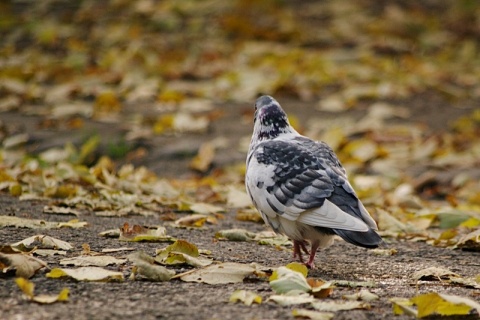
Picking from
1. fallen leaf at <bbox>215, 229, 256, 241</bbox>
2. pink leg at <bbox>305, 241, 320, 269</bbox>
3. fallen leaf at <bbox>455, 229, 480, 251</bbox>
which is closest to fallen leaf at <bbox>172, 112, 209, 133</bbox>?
fallen leaf at <bbox>215, 229, 256, 241</bbox>

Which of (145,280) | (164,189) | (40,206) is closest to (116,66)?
(164,189)

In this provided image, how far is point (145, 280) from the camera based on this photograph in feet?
11.3

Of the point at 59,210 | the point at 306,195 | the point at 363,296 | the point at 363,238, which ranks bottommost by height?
the point at 59,210

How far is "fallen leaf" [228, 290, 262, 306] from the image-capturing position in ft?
10.3

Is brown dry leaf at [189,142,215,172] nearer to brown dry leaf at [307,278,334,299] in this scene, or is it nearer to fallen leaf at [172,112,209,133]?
fallen leaf at [172,112,209,133]

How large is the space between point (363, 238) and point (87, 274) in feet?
3.93

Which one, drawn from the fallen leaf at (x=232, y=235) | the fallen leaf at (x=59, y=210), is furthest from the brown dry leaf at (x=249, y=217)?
the fallen leaf at (x=59, y=210)

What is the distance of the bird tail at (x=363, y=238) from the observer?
142 inches

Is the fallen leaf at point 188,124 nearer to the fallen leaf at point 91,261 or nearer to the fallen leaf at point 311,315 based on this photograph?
the fallen leaf at point 91,261

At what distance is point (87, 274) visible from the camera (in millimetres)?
3371

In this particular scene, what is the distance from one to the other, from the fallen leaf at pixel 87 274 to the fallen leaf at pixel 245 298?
0.52 meters

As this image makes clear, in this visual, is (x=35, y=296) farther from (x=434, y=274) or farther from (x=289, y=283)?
(x=434, y=274)

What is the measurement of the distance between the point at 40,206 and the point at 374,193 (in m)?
2.62

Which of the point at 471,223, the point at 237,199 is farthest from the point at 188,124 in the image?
the point at 471,223
